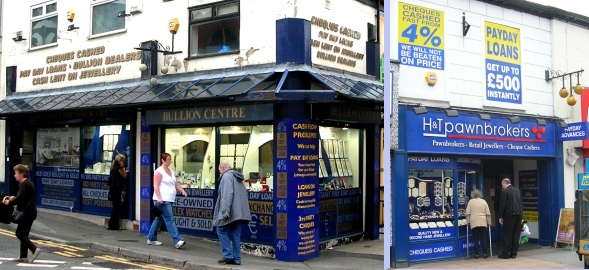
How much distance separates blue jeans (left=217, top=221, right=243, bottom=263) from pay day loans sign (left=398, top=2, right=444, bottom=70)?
4846mm

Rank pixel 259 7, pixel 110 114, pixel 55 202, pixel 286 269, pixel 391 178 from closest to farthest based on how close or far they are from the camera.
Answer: pixel 391 178, pixel 286 269, pixel 259 7, pixel 110 114, pixel 55 202

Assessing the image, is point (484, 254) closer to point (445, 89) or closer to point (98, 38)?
point (445, 89)

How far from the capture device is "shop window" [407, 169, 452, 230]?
6168 mm

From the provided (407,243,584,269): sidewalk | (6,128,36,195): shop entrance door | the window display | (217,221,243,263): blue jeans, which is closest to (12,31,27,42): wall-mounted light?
(6,128,36,195): shop entrance door

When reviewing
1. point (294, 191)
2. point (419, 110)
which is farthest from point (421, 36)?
point (294, 191)

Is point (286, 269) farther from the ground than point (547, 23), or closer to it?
closer to it

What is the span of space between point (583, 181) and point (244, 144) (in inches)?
259

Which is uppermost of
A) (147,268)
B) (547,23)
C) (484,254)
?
(547,23)

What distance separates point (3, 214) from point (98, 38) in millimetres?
4337

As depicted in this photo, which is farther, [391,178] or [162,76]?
[162,76]

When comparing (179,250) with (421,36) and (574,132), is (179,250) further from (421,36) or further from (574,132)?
(574,132)

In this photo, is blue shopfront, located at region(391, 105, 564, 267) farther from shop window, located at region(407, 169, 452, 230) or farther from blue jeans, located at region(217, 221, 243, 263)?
blue jeans, located at region(217, 221, 243, 263)

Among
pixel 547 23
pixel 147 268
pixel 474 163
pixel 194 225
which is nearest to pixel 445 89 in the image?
pixel 474 163

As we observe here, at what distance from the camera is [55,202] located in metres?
15.6
